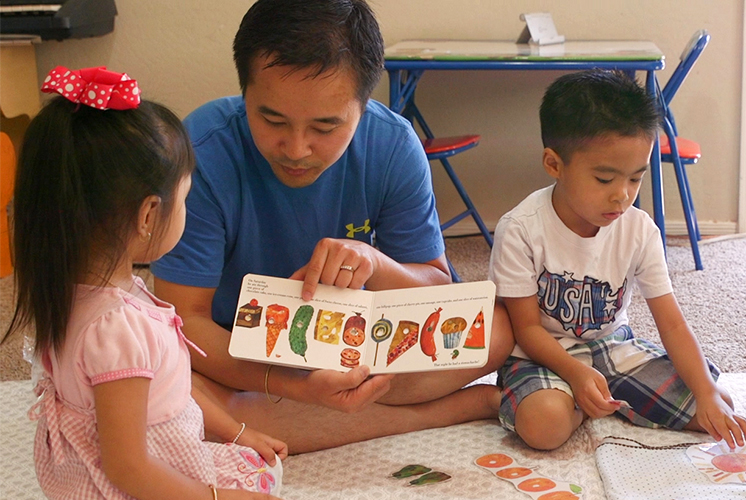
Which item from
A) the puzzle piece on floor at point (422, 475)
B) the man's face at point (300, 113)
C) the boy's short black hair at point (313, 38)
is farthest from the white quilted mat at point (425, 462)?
the boy's short black hair at point (313, 38)

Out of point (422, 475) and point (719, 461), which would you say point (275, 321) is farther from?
point (719, 461)

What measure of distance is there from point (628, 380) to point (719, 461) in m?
0.22

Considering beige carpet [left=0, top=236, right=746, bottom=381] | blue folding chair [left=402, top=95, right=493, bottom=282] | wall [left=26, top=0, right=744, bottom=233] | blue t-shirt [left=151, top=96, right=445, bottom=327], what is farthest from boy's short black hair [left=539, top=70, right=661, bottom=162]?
wall [left=26, top=0, right=744, bottom=233]

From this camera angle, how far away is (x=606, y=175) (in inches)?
54.8

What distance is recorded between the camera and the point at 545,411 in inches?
53.1

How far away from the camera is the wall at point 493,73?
9.45 feet

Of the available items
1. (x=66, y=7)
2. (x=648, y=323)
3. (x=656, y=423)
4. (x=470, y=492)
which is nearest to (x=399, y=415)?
(x=470, y=492)

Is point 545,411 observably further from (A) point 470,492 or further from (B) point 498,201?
(B) point 498,201

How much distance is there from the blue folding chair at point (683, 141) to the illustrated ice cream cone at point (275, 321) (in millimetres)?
1519

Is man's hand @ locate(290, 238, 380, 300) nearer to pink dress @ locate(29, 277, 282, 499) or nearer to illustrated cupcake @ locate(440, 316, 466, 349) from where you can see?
illustrated cupcake @ locate(440, 316, 466, 349)

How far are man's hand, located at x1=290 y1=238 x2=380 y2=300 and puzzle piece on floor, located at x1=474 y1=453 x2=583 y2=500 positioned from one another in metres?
0.37

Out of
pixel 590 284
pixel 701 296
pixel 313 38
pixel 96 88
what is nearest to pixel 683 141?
pixel 701 296

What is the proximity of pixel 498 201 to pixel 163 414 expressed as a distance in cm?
225

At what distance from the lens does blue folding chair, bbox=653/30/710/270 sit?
2383 mm
